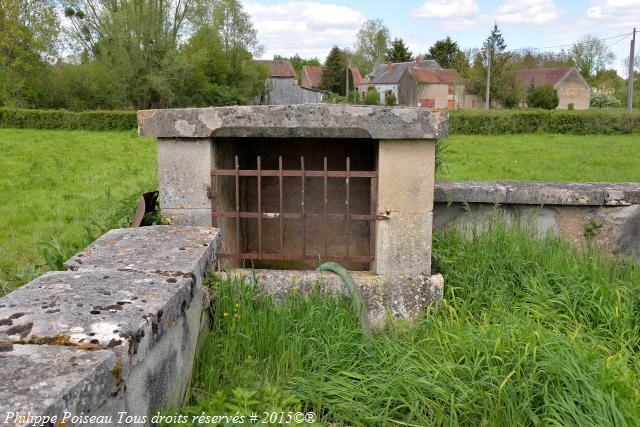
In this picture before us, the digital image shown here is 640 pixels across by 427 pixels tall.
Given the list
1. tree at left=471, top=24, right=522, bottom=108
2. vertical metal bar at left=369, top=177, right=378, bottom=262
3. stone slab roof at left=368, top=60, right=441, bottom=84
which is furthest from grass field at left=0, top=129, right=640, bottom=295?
stone slab roof at left=368, top=60, right=441, bottom=84

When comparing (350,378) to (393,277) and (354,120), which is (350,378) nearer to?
(393,277)

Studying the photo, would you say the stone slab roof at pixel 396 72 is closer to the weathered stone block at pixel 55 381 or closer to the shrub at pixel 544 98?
the shrub at pixel 544 98

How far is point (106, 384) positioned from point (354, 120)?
2.12 metres

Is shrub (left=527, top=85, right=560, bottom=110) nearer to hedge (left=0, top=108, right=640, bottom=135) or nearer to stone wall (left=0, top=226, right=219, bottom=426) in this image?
hedge (left=0, top=108, right=640, bottom=135)

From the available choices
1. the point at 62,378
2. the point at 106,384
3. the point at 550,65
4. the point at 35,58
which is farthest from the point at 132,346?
the point at 550,65

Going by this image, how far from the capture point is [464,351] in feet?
8.06

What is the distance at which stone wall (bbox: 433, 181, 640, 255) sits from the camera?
4.12 m

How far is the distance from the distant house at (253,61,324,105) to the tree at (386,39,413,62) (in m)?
13.6

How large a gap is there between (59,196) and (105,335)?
6.58m

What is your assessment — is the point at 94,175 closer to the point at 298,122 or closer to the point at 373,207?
the point at 298,122

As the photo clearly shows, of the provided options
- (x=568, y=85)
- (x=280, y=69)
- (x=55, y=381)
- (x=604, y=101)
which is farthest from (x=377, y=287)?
(x=280, y=69)

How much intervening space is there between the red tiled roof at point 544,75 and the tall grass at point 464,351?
4597 cm

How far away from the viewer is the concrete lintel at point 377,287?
329 centimetres

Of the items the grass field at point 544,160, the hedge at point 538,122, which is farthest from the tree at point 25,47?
the grass field at point 544,160
